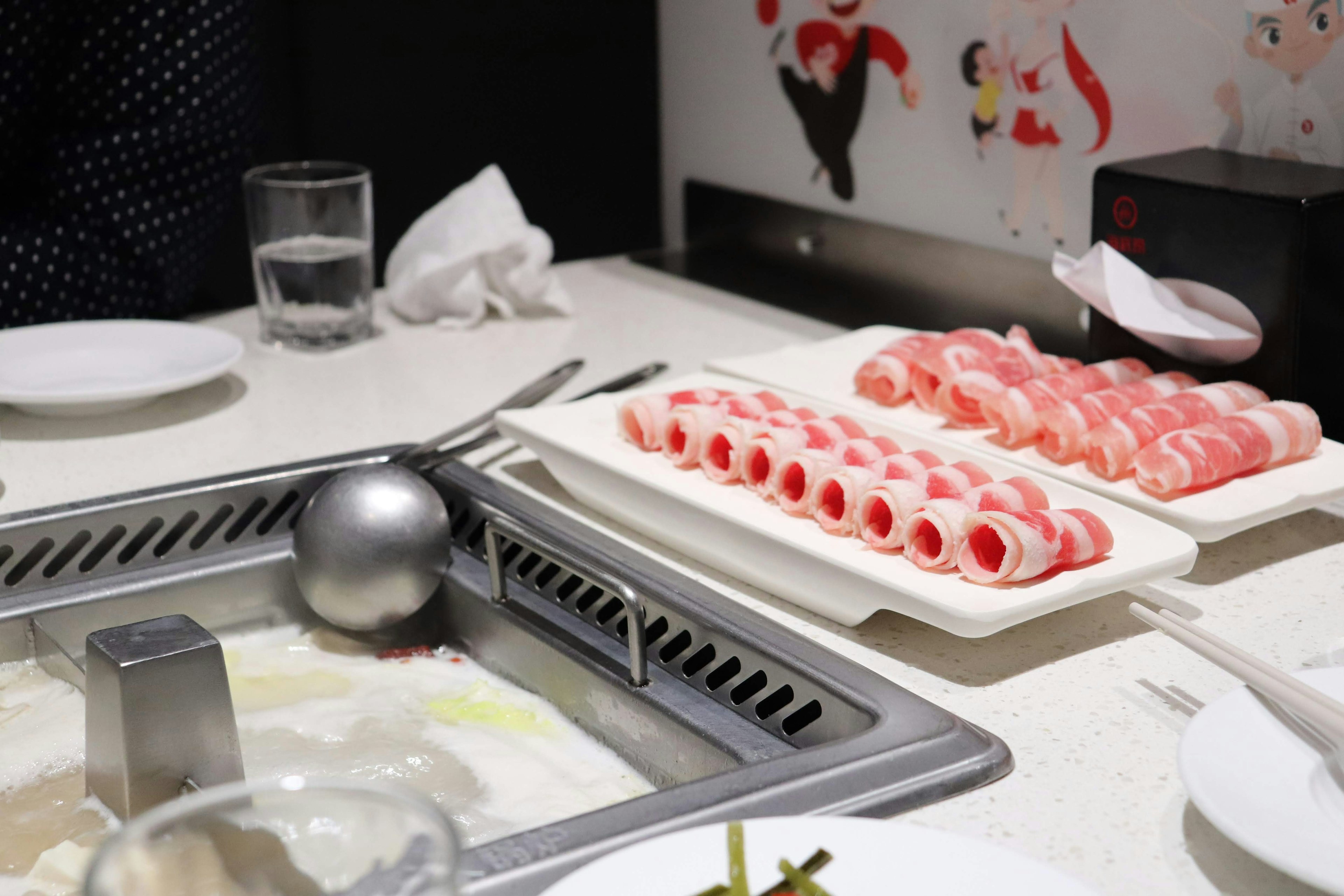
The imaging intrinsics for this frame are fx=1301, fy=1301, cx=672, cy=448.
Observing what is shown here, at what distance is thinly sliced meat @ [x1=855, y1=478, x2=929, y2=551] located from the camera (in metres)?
0.91

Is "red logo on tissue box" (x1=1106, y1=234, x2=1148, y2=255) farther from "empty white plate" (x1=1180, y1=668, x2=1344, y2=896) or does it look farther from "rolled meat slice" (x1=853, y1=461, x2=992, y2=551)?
"empty white plate" (x1=1180, y1=668, x2=1344, y2=896)

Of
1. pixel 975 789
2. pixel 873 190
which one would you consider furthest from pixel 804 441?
pixel 873 190

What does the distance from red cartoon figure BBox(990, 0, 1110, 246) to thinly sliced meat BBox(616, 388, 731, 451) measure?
568mm

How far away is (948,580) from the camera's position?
0.86 m

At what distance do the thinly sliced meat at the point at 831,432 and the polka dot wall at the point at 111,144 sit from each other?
98cm

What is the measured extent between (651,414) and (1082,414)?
14.2 inches

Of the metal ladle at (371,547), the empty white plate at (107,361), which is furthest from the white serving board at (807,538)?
the empty white plate at (107,361)

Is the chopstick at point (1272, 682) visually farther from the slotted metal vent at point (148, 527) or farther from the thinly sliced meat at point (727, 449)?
the slotted metal vent at point (148, 527)

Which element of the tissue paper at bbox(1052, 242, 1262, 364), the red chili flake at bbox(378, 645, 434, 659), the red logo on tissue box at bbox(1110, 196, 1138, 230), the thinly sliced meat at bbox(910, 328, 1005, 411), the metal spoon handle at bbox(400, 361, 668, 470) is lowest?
the red chili flake at bbox(378, 645, 434, 659)

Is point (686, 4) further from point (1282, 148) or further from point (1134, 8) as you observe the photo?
point (1282, 148)

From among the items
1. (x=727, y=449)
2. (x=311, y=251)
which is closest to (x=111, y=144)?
(x=311, y=251)

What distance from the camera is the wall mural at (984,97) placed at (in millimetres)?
1246

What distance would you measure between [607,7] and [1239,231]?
4.29 feet

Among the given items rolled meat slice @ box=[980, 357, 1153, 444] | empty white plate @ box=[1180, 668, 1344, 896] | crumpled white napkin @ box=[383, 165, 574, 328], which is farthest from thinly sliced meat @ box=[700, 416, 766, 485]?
crumpled white napkin @ box=[383, 165, 574, 328]
